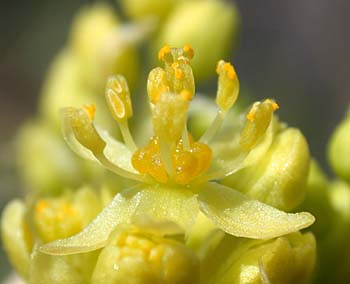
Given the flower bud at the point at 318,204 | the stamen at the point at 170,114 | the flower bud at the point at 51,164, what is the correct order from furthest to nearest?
the flower bud at the point at 51,164 → the flower bud at the point at 318,204 → the stamen at the point at 170,114

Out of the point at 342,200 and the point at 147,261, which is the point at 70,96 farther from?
the point at 147,261

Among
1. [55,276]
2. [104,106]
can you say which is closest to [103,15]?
[104,106]

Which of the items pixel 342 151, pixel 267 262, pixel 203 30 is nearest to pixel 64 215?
pixel 267 262

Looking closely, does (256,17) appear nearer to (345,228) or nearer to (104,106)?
(104,106)

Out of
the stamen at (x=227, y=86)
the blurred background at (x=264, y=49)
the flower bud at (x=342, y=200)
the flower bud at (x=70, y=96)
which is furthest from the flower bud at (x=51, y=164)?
the blurred background at (x=264, y=49)

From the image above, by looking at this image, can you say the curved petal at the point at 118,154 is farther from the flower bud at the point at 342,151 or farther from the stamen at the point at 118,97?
the flower bud at the point at 342,151

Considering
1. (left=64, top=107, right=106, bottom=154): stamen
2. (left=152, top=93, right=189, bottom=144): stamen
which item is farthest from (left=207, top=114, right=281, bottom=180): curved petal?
(left=64, top=107, right=106, bottom=154): stamen
